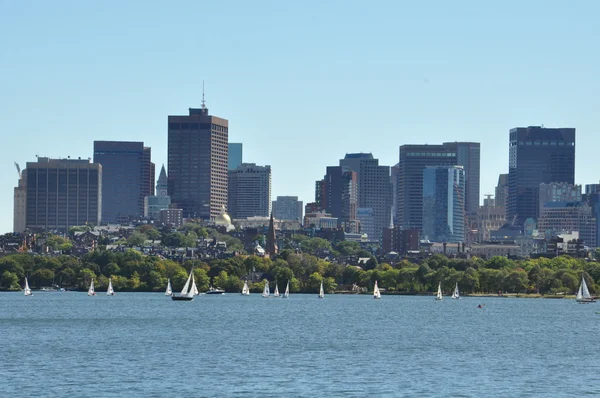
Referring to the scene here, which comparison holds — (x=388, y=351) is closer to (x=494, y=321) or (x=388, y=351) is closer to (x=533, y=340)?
(x=533, y=340)

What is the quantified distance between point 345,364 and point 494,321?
65899 millimetres

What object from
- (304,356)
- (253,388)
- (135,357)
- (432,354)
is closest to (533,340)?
(432,354)

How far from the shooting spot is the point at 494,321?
174 metres

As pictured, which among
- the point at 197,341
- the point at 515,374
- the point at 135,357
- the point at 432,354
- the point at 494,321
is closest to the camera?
the point at 515,374

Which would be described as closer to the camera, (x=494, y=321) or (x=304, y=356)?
(x=304, y=356)

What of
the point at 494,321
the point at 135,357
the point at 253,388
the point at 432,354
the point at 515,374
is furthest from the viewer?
the point at 494,321

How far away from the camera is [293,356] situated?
118m

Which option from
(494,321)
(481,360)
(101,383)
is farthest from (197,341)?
(494,321)

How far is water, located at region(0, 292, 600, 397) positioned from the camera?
95812mm

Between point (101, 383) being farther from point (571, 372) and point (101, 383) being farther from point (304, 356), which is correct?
point (571, 372)

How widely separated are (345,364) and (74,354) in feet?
70.9

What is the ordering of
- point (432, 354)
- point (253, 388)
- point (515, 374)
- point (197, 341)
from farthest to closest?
point (197, 341) → point (432, 354) → point (515, 374) → point (253, 388)

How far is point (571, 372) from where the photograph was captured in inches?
4242

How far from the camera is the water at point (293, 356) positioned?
9581 cm
